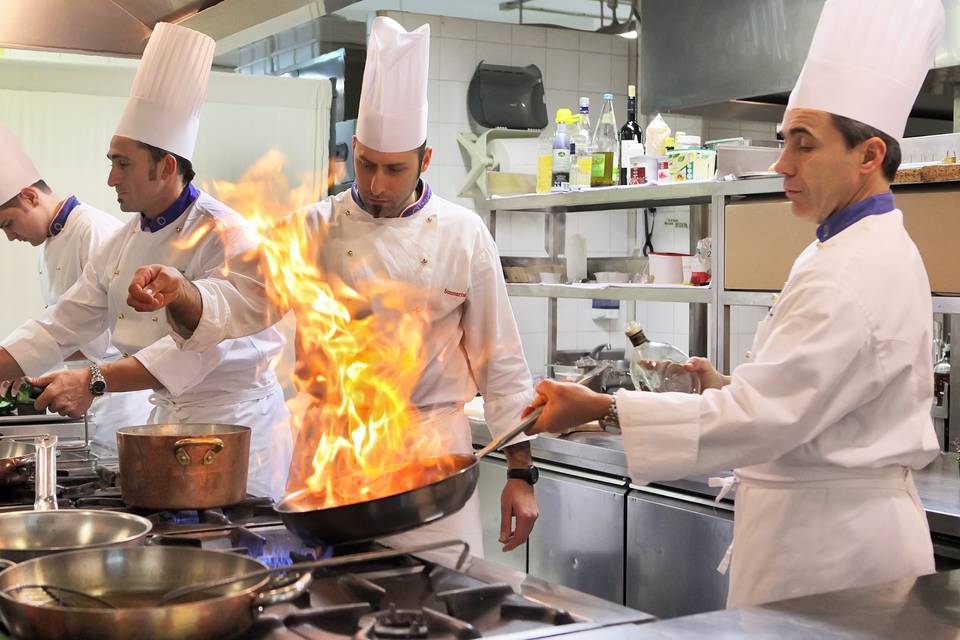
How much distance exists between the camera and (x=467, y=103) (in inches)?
229

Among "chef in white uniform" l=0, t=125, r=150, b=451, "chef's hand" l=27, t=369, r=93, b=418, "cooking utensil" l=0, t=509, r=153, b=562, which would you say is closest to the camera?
"cooking utensil" l=0, t=509, r=153, b=562

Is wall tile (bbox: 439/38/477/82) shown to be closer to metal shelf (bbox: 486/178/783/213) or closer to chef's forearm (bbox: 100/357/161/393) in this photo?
metal shelf (bbox: 486/178/783/213)

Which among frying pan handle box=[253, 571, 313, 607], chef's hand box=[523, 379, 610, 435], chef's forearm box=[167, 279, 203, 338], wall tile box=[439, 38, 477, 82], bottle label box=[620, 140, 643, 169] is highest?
wall tile box=[439, 38, 477, 82]

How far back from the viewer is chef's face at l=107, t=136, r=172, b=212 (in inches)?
108

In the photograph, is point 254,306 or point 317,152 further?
point 317,152

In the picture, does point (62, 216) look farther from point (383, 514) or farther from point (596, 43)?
point (596, 43)

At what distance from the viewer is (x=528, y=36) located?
6070 mm

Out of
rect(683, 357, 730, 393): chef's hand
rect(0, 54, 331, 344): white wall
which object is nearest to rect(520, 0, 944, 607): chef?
rect(683, 357, 730, 393): chef's hand

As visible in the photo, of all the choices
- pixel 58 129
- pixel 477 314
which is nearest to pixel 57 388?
pixel 477 314

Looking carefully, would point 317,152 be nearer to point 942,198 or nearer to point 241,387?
point 241,387

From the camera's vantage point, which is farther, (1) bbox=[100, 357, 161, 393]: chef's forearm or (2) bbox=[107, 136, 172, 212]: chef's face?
(2) bbox=[107, 136, 172, 212]: chef's face

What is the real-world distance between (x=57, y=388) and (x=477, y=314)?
929 mm

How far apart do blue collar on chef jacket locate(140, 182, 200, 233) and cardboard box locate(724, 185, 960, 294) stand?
1566 millimetres

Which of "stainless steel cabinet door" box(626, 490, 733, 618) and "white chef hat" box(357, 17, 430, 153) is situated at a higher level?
"white chef hat" box(357, 17, 430, 153)
